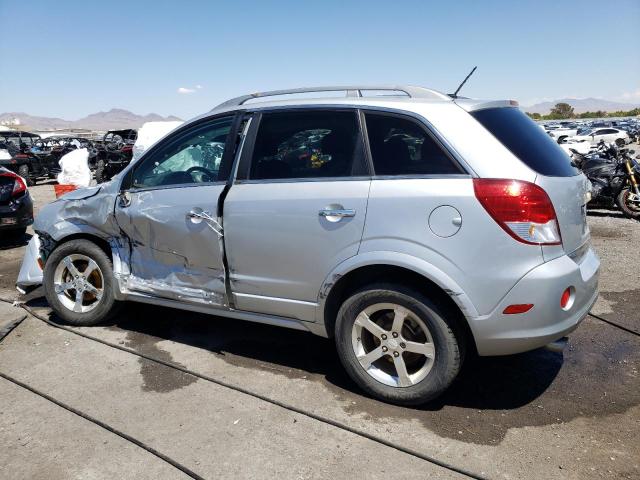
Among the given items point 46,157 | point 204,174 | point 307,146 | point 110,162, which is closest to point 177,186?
point 204,174

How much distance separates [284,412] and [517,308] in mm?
1466

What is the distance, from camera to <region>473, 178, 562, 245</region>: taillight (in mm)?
2740

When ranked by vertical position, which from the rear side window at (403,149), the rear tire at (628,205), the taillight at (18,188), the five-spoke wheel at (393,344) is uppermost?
the rear side window at (403,149)

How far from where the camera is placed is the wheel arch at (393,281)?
9.36 ft

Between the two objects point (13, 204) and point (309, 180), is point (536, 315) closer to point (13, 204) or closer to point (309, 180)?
point (309, 180)

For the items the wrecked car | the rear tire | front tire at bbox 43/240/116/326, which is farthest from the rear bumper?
the wrecked car

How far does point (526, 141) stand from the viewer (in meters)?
3.08

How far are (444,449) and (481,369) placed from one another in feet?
3.41

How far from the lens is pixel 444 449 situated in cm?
275

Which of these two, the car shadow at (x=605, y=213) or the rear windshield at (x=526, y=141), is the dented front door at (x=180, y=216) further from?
the car shadow at (x=605, y=213)

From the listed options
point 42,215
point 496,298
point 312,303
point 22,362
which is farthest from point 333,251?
point 42,215

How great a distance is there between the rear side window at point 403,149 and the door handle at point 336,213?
0.29 meters

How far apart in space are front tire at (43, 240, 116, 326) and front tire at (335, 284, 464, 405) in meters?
2.15

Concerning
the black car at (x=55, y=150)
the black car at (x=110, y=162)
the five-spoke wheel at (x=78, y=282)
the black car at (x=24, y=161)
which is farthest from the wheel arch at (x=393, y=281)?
the black car at (x=55, y=150)
